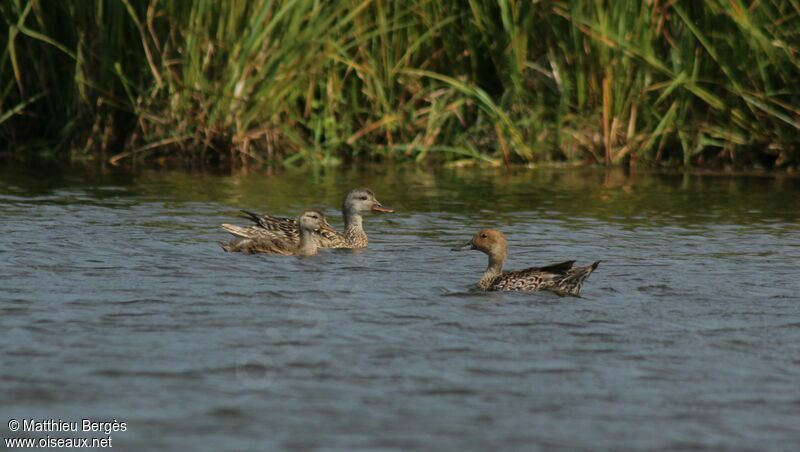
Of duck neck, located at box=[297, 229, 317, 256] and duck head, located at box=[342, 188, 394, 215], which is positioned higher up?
duck head, located at box=[342, 188, 394, 215]

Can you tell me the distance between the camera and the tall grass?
1661 centimetres

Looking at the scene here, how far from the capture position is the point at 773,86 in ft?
56.0

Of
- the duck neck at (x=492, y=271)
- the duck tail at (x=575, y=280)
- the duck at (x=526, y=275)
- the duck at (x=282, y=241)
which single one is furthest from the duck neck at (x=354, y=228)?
the duck tail at (x=575, y=280)

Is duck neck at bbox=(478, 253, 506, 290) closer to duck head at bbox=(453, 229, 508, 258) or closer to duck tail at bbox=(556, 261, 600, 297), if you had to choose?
duck head at bbox=(453, 229, 508, 258)

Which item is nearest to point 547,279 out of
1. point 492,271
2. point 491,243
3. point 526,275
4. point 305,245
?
point 526,275

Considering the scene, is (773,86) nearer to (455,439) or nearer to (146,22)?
(146,22)

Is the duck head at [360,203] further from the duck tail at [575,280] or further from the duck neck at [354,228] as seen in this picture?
the duck tail at [575,280]

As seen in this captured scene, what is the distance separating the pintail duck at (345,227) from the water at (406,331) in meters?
0.31

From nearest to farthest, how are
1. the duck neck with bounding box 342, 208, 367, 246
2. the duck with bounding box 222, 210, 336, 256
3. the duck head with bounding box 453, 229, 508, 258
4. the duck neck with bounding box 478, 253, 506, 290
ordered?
1. the duck neck with bounding box 478, 253, 506, 290
2. the duck head with bounding box 453, 229, 508, 258
3. the duck with bounding box 222, 210, 336, 256
4. the duck neck with bounding box 342, 208, 367, 246

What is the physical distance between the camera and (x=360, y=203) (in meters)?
13.2

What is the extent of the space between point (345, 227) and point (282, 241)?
1.30 metres

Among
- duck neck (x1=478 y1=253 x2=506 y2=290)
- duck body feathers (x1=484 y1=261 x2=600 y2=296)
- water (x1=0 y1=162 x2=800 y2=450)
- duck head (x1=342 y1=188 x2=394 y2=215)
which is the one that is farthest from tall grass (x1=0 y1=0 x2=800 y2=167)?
duck body feathers (x1=484 y1=261 x2=600 y2=296)

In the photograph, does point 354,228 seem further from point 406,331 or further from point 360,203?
point 406,331

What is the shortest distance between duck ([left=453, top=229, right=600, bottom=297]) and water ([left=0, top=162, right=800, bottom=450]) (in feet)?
0.38
